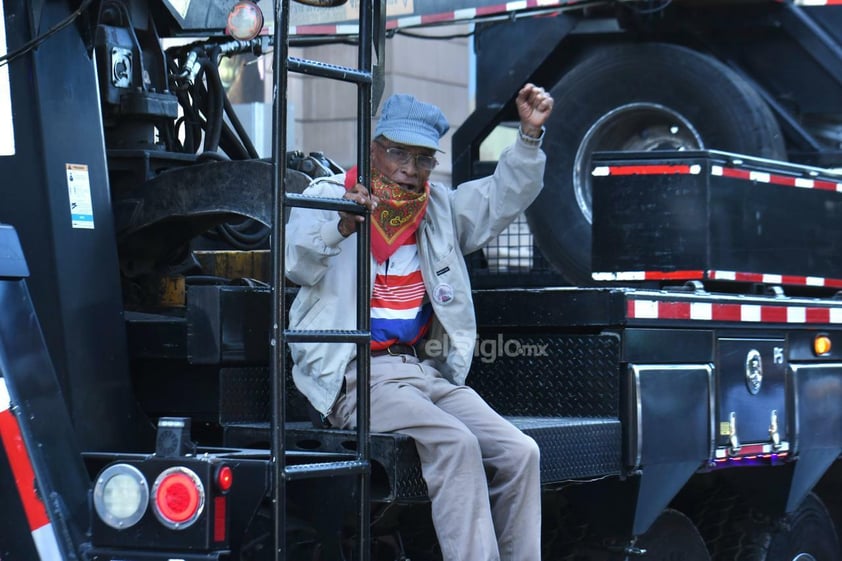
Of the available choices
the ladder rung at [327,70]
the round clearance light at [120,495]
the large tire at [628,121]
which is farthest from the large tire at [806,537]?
the round clearance light at [120,495]

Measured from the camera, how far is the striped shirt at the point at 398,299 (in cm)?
418

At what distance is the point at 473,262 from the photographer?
7113 mm

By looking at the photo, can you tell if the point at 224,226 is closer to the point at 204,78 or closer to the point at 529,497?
the point at 204,78

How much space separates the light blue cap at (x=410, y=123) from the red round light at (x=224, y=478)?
1104mm

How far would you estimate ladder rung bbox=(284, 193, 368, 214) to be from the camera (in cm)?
353

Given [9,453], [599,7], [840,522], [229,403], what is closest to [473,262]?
[599,7]

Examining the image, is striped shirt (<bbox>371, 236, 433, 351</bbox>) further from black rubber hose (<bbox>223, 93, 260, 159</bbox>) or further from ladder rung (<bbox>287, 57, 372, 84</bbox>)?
black rubber hose (<bbox>223, 93, 260, 159</bbox>)

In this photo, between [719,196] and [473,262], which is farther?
[473,262]

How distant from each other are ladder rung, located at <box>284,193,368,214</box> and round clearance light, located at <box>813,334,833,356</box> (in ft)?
7.10

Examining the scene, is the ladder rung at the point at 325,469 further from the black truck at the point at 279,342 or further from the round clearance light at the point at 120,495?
the round clearance light at the point at 120,495

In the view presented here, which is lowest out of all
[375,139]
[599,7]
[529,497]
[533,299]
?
[529,497]

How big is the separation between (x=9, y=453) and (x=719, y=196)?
8.56 feet

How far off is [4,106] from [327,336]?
1048 mm

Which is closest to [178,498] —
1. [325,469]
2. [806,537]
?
[325,469]
